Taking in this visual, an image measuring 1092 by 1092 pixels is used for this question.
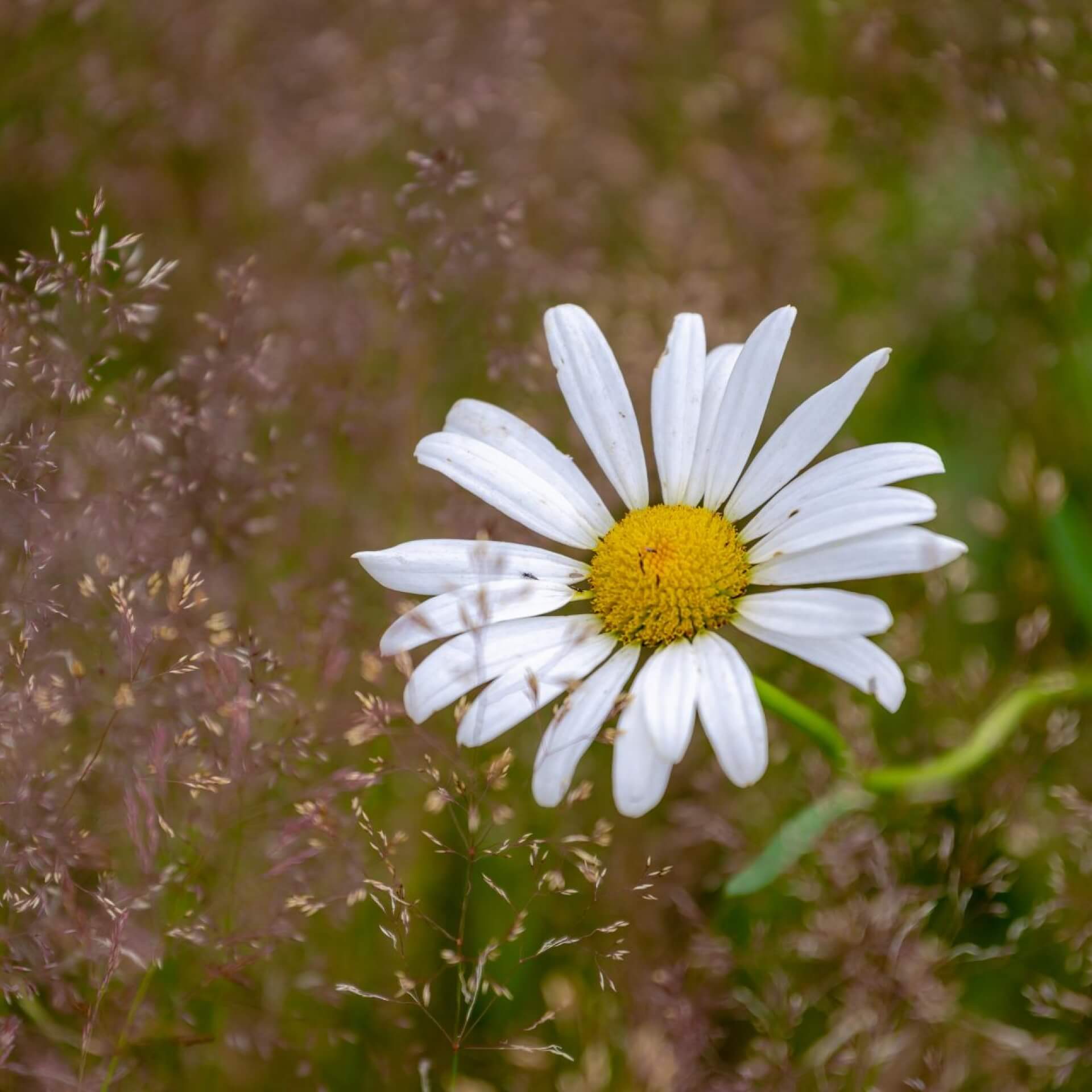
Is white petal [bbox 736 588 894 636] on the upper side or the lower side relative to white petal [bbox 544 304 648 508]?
lower

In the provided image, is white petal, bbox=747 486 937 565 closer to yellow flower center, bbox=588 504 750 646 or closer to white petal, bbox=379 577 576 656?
yellow flower center, bbox=588 504 750 646

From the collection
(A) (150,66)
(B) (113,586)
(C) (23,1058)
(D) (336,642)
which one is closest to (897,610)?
(D) (336,642)

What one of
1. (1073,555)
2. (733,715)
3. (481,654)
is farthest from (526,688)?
(1073,555)

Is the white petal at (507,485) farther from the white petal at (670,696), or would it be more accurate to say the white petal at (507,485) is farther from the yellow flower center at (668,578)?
the white petal at (670,696)

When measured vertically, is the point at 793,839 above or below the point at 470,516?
below

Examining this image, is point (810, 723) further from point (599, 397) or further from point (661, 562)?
point (599, 397)

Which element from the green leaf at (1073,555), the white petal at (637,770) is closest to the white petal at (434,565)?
the white petal at (637,770)

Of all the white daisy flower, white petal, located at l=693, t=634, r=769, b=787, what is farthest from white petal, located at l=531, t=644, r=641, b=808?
white petal, located at l=693, t=634, r=769, b=787
